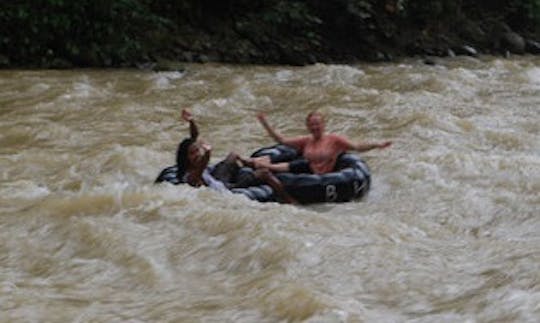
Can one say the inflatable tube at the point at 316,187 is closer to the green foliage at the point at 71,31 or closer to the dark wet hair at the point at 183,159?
the dark wet hair at the point at 183,159

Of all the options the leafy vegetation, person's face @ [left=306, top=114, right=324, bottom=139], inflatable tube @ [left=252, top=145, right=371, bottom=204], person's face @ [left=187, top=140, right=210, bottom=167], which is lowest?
the leafy vegetation

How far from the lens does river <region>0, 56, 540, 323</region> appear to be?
12.1ft

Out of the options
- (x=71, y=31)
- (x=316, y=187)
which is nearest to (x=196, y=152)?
(x=316, y=187)

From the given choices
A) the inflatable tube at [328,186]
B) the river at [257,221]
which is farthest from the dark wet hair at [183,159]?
the inflatable tube at [328,186]

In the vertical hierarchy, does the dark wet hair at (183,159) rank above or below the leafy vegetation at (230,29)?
above

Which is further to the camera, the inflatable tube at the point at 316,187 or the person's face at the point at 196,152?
the inflatable tube at the point at 316,187

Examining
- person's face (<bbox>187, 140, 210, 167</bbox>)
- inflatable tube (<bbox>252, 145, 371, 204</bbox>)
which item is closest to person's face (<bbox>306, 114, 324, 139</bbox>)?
inflatable tube (<bbox>252, 145, 371, 204</bbox>)

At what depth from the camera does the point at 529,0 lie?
59.9 ft

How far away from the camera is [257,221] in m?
4.84

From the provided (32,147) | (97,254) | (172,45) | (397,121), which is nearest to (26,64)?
(172,45)

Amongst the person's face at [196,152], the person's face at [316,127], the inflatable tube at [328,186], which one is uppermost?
the person's face at [196,152]

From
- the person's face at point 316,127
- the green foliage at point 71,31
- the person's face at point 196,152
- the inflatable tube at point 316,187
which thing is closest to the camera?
the person's face at point 196,152

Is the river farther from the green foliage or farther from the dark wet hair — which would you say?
the green foliage

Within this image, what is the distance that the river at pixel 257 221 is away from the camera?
145 inches
